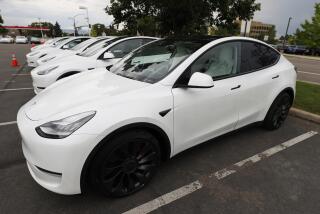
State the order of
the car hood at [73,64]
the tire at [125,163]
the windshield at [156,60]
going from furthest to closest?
the car hood at [73,64] < the windshield at [156,60] < the tire at [125,163]

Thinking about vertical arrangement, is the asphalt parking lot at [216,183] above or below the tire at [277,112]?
below

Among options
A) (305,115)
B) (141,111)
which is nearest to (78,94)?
(141,111)

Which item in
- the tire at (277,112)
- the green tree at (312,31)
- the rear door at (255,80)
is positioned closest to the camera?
the rear door at (255,80)

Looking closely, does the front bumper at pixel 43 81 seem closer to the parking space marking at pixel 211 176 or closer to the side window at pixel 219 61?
the side window at pixel 219 61

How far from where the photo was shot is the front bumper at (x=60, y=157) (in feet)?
6.57

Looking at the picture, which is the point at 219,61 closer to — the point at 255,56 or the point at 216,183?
the point at 255,56

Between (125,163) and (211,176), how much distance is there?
1.11 meters

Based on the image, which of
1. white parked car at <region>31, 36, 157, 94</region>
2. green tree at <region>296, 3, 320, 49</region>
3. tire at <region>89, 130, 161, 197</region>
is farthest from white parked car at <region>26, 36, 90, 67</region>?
green tree at <region>296, 3, 320, 49</region>

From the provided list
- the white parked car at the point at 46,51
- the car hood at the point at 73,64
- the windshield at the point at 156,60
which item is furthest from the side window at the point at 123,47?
the white parked car at the point at 46,51

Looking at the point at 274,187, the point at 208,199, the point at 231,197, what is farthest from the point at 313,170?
the point at 208,199

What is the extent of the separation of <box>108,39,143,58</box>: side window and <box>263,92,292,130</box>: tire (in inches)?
146

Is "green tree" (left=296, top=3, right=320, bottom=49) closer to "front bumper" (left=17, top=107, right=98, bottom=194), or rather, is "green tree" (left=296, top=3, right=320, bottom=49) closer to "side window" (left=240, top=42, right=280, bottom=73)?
"side window" (left=240, top=42, right=280, bottom=73)

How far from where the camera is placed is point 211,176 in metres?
2.89

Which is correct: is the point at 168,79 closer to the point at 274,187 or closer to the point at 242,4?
the point at 274,187
